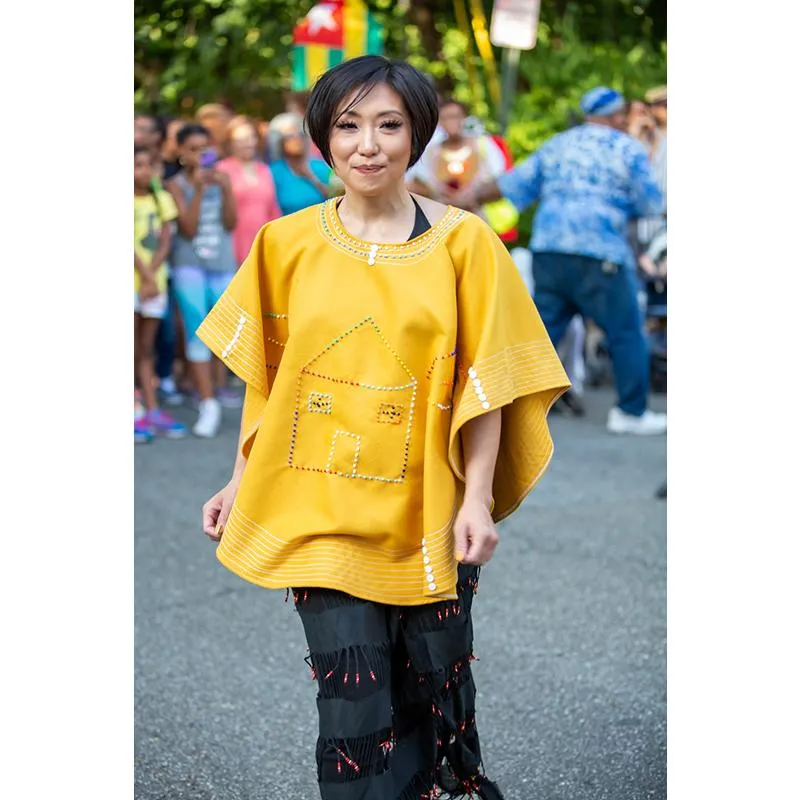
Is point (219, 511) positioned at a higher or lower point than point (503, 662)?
higher

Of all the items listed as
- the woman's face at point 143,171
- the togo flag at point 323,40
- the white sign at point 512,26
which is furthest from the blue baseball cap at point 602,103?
the togo flag at point 323,40

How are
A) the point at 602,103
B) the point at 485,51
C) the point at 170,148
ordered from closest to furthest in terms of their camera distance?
the point at 602,103 → the point at 170,148 → the point at 485,51

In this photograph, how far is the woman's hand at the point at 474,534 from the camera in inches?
115

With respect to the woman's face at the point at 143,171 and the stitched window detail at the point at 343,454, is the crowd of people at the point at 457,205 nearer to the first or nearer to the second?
the woman's face at the point at 143,171

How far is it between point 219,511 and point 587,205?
6.02 meters

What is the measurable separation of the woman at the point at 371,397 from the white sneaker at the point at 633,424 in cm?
695

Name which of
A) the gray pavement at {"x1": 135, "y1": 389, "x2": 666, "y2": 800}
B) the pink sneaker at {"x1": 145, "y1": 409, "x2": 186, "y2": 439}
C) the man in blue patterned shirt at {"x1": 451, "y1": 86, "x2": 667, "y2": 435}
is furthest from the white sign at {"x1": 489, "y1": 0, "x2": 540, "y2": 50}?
the gray pavement at {"x1": 135, "y1": 389, "x2": 666, "y2": 800}

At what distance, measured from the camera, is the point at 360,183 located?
117 inches

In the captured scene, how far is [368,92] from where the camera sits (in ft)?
9.66

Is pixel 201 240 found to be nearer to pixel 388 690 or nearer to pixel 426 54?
pixel 388 690

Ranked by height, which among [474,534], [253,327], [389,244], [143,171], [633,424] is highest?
[389,244]

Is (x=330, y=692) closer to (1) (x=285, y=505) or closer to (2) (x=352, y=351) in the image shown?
(1) (x=285, y=505)

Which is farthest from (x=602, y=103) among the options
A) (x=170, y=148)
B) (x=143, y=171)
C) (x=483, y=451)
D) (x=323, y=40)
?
(x=483, y=451)

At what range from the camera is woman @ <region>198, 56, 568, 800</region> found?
296 centimetres
